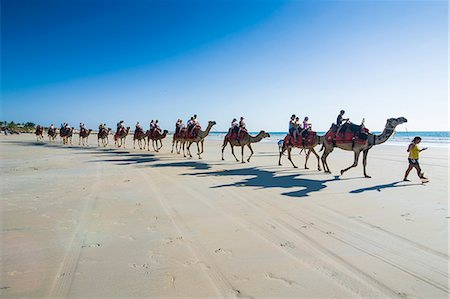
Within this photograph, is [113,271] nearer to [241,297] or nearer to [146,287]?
[146,287]

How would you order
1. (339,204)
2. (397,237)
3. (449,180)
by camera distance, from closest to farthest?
(397,237)
(339,204)
(449,180)

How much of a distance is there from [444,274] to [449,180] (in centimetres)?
825

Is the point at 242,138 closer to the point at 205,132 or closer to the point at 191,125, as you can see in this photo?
the point at 205,132

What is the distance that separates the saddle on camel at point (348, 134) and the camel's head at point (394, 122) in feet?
2.70

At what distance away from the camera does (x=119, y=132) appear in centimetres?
2988

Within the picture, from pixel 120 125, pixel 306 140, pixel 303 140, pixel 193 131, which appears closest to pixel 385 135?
pixel 306 140

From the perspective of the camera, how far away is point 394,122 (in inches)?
439

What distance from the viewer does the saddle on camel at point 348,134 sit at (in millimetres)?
11391

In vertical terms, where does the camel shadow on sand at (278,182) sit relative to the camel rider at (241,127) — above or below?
below

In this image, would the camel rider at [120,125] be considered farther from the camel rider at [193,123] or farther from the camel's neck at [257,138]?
the camel's neck at [257,138]

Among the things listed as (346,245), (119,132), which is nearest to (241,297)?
(346,245)

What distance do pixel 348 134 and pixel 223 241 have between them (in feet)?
29.5

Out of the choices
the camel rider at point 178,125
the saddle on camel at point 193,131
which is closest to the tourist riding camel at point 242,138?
the saddle on camel at point 193,131

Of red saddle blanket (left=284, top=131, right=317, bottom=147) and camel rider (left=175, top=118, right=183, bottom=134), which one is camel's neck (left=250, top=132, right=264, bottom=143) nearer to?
red saddle blanket (left=284, top=131, right=317, bottom=147)
